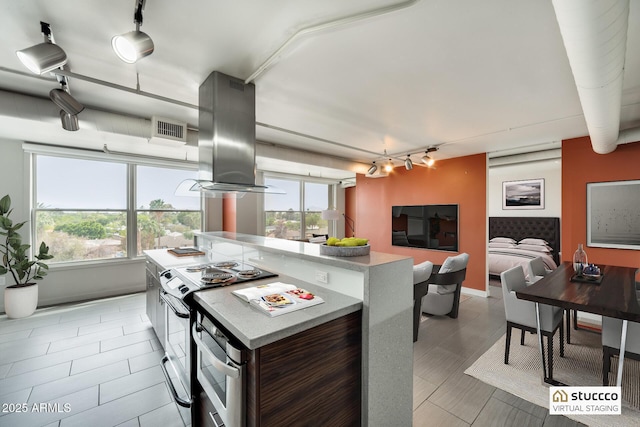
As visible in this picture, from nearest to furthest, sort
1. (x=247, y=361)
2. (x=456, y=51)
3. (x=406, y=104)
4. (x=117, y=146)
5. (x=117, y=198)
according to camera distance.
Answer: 1. (x=247, y=361)
2. (x=456, y=51)
3. (x=406, y=104)
4. (x=117, y=146)
5. (x=117, y=198)

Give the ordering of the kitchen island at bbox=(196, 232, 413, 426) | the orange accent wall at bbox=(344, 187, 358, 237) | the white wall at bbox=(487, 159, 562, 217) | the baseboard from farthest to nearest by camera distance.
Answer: the orange accent wall at bbox=(344, 187, 358, 237) → the white wall at bbox=(487, 159, 562, 217) → the baseboard → the kitchen island at bbox=(196, 232, 413, 426)

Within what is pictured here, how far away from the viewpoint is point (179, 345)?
196 centimetres

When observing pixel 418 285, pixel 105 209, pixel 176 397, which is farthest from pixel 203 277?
pixel 105 209

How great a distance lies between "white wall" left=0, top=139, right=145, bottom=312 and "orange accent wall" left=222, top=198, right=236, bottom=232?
5.69ft

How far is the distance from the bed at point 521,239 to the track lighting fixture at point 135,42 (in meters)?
6.11

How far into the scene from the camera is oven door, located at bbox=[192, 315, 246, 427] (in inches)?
44.9

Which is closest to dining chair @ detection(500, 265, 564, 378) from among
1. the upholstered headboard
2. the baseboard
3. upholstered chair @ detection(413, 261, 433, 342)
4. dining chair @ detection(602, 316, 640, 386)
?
dining chair @ detection(602, 316, 640, 386)

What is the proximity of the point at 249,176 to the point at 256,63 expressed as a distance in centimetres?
96

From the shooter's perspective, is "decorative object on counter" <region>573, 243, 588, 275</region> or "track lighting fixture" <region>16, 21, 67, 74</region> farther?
"decorative object on counter" <region>573, 243, 588, 275</region>

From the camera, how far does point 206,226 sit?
5.74 metres

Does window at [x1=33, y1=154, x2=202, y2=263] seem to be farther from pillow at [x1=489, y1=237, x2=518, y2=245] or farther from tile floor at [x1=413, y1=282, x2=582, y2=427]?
pillow at [x1=489, y1=237, x2=518, y2=245]

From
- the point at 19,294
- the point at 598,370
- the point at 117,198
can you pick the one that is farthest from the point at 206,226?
the point at 598,370

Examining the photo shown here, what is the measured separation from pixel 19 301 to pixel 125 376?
105 inches

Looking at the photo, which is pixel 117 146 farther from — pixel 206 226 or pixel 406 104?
pixel 406 104
